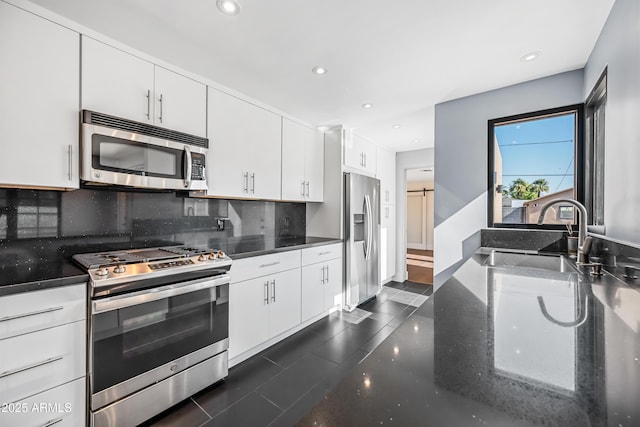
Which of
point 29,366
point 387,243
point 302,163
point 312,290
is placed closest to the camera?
point 29,366

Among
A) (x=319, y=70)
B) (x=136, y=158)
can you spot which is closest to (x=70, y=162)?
(x=136, y=158)

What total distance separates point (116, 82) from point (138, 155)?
1.58 feet

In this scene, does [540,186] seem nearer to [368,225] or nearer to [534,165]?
[534,165]

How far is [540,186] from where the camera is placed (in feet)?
7.70

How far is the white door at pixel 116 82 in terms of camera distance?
1638 mm

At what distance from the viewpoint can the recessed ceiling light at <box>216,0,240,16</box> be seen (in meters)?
1.46

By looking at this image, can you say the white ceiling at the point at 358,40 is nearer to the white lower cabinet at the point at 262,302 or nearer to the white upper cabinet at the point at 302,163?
the white upper cabinet at the point at 302,163

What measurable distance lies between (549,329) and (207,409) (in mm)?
1930

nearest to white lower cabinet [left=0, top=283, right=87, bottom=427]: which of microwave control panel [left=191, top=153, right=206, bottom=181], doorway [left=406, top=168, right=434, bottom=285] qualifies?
microwave control panel [left=191, top=153, right=206, bottom=181]

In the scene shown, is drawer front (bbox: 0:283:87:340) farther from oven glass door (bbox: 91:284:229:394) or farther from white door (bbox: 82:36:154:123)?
white door (bbox: 82:36:154:123)

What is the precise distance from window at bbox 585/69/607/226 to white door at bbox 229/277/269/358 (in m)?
2.61

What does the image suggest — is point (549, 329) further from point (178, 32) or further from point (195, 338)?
point (178, 32)

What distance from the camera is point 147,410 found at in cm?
156

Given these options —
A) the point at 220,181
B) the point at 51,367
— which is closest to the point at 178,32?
the point at 220,181
